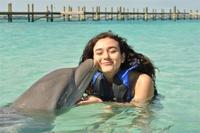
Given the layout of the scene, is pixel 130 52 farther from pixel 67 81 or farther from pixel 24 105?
pixel 24 105

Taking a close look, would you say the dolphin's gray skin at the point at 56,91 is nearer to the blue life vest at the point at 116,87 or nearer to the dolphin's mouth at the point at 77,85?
the dolphin's mouth at the point at 77,85

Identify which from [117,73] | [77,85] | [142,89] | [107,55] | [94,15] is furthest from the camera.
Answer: [94,15]

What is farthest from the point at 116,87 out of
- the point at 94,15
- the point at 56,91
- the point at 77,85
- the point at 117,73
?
the point at 94,15

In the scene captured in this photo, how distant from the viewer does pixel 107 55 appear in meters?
5.18

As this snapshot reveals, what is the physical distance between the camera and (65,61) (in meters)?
13.2

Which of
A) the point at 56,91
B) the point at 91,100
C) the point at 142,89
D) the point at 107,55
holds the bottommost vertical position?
the point at 91,100

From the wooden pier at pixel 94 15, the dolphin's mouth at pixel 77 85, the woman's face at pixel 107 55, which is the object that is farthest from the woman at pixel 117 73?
the wooden pier at pixel 94 15

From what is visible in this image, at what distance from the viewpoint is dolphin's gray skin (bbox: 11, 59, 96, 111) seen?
4133mm

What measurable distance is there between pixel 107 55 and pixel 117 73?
1.47ft

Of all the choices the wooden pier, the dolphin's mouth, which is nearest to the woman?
the dolphin's mouth

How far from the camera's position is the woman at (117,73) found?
5309mm

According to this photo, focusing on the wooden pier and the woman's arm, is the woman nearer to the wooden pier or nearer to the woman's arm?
the woman's arm

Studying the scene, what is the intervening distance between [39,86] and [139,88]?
5.06ft

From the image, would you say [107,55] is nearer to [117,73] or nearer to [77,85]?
[117,73]
